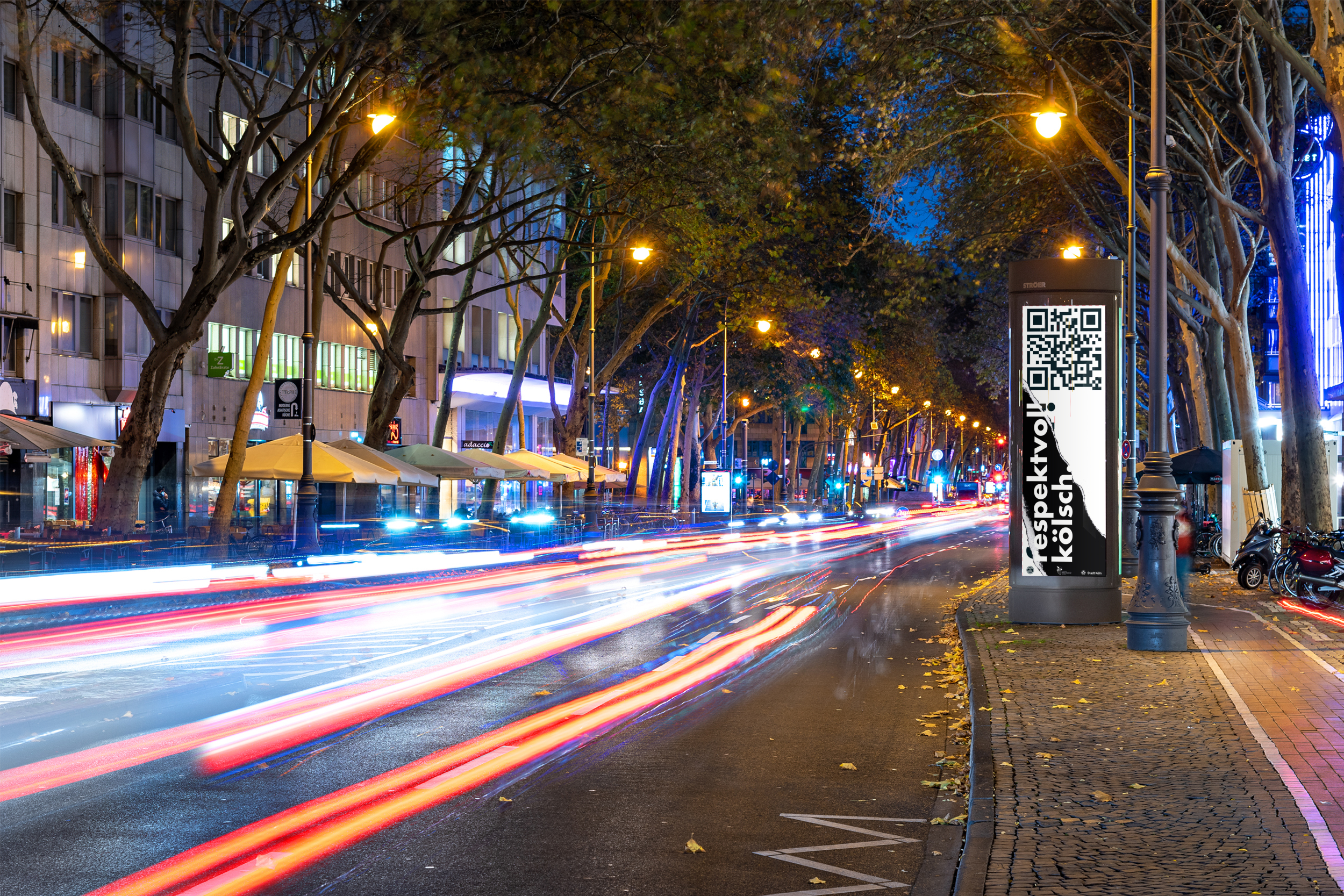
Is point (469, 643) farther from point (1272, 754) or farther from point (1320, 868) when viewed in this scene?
point (1320, 868)

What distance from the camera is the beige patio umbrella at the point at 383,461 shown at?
31047 mm

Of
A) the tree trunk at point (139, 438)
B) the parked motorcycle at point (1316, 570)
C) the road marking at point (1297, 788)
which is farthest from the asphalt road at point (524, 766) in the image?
the parked motorcycle at point (1316, 570)

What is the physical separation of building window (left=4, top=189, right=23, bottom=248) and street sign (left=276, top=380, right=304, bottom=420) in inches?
458

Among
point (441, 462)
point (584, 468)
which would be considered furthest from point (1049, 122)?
point (584, 468)

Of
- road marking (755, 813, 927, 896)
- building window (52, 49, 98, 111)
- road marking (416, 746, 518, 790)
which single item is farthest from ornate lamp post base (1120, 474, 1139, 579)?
building window (52, 49, 98, 111)

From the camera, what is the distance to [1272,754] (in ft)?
30.5

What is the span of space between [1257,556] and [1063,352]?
9.40m

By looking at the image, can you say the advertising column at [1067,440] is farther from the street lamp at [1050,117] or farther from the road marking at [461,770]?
the road marking at [461,770]

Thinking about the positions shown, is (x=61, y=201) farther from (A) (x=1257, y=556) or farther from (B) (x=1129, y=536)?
(A) (x=1257, y=556)

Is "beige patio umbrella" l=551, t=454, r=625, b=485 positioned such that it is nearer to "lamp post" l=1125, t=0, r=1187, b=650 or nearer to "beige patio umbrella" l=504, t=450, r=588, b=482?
"beige patio umbrella" l=504, t=450, r=588, b=482

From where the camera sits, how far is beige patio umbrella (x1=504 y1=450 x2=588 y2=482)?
4331 centimetres

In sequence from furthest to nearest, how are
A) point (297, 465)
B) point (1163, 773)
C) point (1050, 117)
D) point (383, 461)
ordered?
point (383, 461) → point (297, 465) → point (1050, 117) → point (1163, 773)

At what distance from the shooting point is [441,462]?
3694 centimetres

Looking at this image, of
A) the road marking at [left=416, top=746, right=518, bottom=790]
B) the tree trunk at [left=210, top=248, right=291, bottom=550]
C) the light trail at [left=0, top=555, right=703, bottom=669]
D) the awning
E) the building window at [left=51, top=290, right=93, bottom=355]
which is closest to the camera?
the road marking at [left=416, top=746, right=518, bottom=790]
